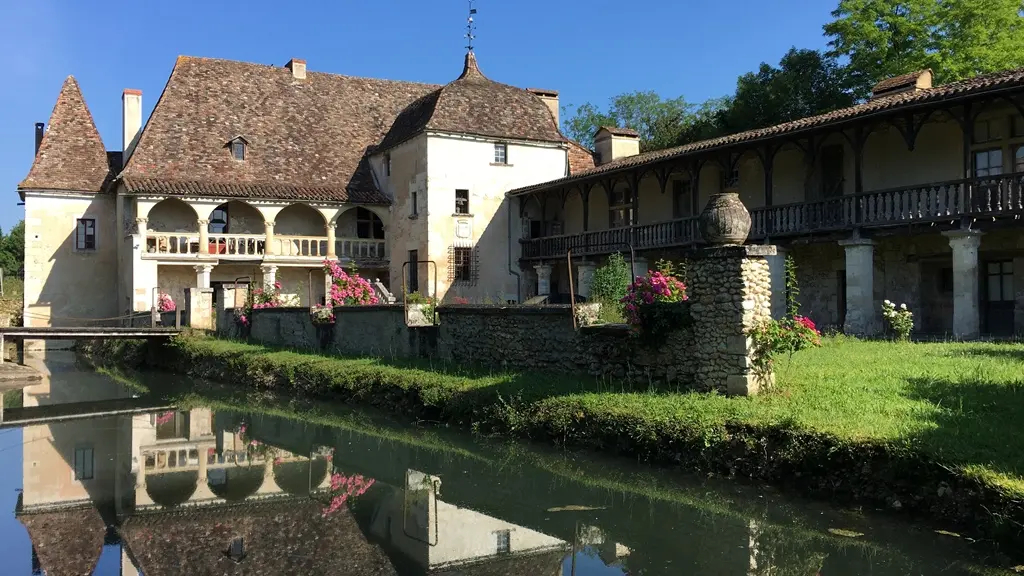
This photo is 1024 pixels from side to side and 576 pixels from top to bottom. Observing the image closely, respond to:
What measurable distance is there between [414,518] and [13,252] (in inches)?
3223

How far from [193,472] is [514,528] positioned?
18.3 ft

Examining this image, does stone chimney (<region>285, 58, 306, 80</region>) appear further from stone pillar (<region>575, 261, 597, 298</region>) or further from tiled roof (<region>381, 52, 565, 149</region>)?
stone pillar (<region>575, 261, 597, 298</region>)

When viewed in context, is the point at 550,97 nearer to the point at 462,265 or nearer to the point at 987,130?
the point at 462,265

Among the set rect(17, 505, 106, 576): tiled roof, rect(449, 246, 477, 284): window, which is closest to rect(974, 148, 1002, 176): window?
rect(449, 246, 477, 284): window

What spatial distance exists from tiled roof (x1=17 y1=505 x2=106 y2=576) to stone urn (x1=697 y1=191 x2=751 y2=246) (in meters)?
8.07

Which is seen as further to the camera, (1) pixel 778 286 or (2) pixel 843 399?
(1) pixel 778 286

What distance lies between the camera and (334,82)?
1484 inches

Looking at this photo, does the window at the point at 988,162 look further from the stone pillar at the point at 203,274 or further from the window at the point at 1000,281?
the stone pillar at the point at 203,274

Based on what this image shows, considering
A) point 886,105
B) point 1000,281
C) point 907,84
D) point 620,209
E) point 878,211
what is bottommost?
Answer: point 1000,281

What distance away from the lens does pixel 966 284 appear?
1720cm

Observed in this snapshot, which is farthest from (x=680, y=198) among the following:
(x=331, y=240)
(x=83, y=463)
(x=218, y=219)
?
(x=83, y=463)

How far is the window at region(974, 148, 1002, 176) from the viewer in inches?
737

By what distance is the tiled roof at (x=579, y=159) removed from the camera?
34062 millimetres

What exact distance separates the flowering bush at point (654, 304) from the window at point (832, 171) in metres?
11.1
